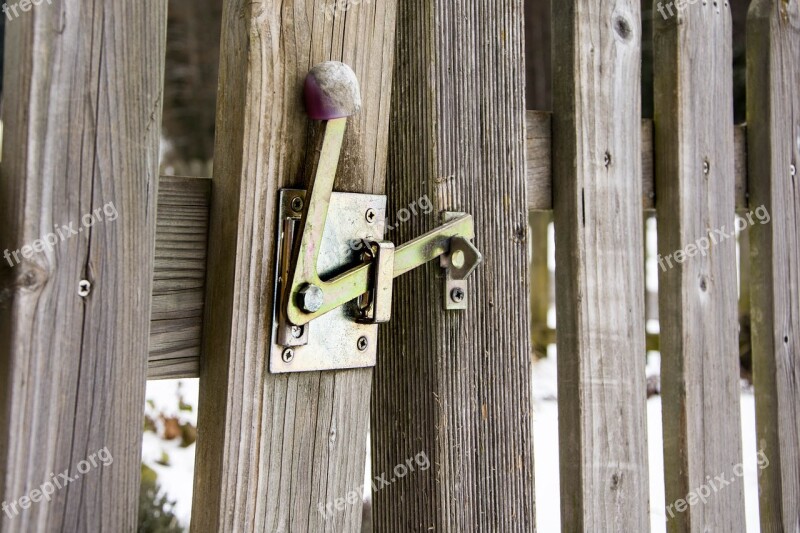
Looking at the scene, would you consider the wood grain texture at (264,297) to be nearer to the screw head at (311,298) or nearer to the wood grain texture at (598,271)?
the screw head at (311,298)

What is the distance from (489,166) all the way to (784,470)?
1082 millimetres

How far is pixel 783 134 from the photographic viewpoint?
166 cm

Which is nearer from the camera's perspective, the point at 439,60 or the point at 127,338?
the point at 127,338

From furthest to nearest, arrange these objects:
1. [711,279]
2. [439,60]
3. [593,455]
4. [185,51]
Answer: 1. [185,51]
2. [711,279]
3. [593,455]
4. [439,60]

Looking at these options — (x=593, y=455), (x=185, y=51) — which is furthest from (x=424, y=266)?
(x=185, y=51)

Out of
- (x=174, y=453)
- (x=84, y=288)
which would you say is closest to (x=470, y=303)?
(x=84, y=288)

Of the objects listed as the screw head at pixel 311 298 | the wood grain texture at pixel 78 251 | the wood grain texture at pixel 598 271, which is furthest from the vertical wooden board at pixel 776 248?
the wood grain texture at pixel 78 251

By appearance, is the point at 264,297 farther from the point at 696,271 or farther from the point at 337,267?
the point at 696,271

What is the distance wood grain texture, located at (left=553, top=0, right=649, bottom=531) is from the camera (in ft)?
4.17

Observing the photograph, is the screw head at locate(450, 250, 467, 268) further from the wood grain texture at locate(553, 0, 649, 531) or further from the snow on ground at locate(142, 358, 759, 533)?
the snow on ground at locate(142, 358, 759, 533)

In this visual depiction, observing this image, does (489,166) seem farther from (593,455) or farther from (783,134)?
(783,134)

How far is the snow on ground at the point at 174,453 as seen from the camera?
304 centimetres

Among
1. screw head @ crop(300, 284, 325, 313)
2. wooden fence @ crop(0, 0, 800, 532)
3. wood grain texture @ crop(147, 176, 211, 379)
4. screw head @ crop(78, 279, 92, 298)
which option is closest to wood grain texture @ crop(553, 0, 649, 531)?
wooden fence @ crop(0, 0, 800, 532)

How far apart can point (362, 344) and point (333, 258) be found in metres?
0.12
